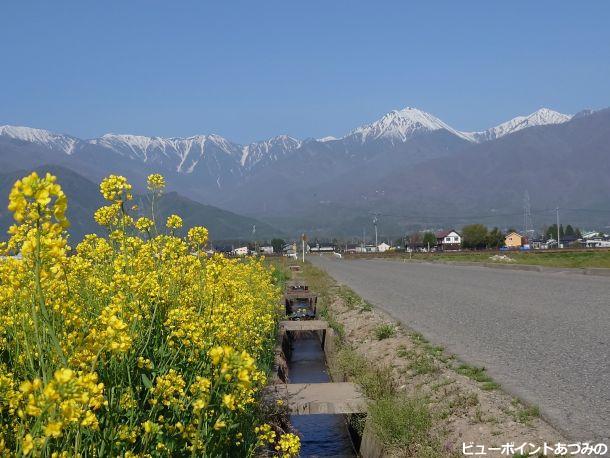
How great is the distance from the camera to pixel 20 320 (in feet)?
18.1

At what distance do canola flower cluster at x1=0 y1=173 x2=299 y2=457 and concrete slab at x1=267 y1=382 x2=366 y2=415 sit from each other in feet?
3.33

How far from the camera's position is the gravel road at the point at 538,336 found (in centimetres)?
740

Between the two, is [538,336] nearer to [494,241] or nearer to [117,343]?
[117,343]

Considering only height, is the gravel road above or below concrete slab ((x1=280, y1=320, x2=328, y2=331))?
above

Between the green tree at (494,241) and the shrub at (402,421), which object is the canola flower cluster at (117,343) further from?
the green tree at (494,241)

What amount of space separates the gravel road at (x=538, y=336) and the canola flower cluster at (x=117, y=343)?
2.93 m

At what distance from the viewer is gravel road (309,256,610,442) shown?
24.3 feet

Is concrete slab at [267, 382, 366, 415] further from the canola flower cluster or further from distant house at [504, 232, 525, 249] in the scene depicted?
distant house at [504, 232, 525, 249]

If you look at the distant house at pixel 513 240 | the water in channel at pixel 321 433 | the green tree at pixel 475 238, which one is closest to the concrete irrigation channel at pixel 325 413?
the water in channel at pixel 321 433

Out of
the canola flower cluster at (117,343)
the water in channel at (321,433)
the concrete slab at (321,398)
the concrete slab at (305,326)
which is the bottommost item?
the water in channel at (321,433)

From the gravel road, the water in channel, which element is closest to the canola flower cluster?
the water in channel

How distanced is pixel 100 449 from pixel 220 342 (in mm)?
1777

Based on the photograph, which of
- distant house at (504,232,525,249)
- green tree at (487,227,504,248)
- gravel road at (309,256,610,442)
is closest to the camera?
gravel road at (309,256,610,442)

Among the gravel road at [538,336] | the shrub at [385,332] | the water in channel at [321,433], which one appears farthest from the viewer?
the shrub at [385,332]
